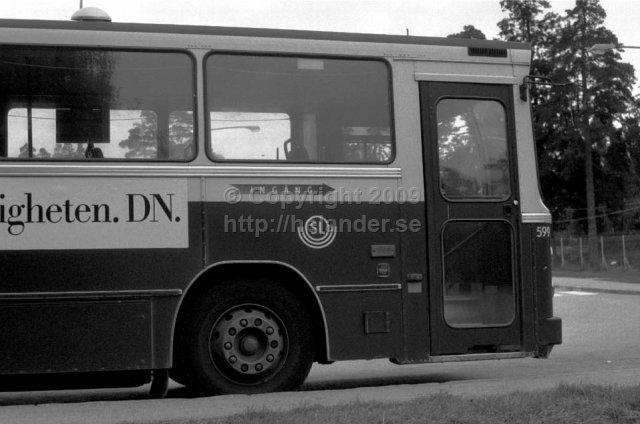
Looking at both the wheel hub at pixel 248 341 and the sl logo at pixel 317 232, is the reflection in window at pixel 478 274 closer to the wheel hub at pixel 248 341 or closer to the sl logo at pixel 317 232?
the sl logo at pixel 317 232

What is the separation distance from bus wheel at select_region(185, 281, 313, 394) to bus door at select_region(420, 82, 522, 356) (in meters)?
1.23

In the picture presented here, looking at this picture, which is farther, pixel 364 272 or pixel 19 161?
pixel 364 272

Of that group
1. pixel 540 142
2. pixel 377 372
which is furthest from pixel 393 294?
pixel 540 142

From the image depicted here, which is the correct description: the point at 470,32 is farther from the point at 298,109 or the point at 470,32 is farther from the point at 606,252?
the point at 298,109

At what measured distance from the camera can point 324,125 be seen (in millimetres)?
9195

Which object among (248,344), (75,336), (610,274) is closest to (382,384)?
(248,344)

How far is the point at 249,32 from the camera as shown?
30.0ft

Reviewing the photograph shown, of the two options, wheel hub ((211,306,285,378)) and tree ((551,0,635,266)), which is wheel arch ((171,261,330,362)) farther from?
tree ((551,0,635,266))

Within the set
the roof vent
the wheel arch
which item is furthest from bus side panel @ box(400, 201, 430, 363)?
the roof vent

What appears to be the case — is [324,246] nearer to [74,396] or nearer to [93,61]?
[93,61]

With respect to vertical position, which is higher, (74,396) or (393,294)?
(393,294)

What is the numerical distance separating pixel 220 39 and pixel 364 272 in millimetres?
2238

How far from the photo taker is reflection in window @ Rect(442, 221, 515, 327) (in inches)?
374

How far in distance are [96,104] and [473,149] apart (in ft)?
10.8
